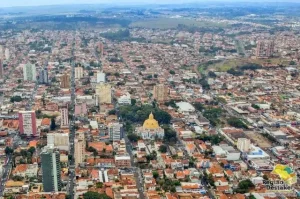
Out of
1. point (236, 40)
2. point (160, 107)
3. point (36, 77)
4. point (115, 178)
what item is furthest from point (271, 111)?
point (236, 40)

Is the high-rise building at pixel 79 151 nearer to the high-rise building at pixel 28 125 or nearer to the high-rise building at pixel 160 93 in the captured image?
the high-rise building at pixel 28 125

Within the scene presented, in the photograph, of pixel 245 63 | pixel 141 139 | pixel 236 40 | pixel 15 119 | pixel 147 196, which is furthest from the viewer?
pixel 236 40

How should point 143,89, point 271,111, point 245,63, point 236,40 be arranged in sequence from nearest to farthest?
point 271,111 < point 143,89 < point 245,63 < point 236,40

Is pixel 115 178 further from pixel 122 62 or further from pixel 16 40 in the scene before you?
pixel 16 40

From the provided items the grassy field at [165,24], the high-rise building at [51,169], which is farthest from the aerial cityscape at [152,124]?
the grassy field at [165,24]

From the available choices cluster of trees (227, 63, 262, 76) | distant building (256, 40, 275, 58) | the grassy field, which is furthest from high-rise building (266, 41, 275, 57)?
the grassy field
